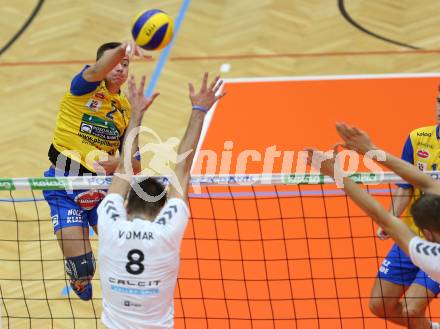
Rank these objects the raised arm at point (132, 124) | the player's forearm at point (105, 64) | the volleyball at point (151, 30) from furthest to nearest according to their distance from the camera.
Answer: the volleyball at point (151, 30) → the player's forearm at point (105, 64) → the raised arm at point (132, 124)

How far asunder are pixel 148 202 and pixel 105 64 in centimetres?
215

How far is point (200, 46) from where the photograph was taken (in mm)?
13562

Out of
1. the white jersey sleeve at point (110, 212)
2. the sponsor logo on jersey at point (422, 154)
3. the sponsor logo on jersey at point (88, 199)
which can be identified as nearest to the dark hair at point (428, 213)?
the white jersey sleeve at point (110, 212)

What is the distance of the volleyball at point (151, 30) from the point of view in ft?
24.8

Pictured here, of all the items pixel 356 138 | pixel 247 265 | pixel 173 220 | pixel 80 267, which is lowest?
pixel 247 265

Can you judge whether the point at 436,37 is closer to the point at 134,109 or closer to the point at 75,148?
the point at 75,148

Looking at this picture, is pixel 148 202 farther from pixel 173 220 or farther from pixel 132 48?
pixel 132 48

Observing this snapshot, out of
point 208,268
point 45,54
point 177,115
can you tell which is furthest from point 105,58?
point 45,54

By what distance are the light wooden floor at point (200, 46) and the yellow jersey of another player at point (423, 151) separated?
463cm

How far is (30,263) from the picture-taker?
30.5 ft

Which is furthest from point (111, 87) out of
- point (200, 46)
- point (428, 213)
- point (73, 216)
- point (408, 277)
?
point (200, 46)

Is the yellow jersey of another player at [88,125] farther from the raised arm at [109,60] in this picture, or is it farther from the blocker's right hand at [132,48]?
the blocker's right hand at [132,48]

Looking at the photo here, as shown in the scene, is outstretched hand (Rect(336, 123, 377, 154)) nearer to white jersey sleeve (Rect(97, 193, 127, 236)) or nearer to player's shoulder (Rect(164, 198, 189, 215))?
player's shoulder (Rect(164, 198, 189, 215))

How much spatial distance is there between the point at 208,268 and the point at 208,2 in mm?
6812
